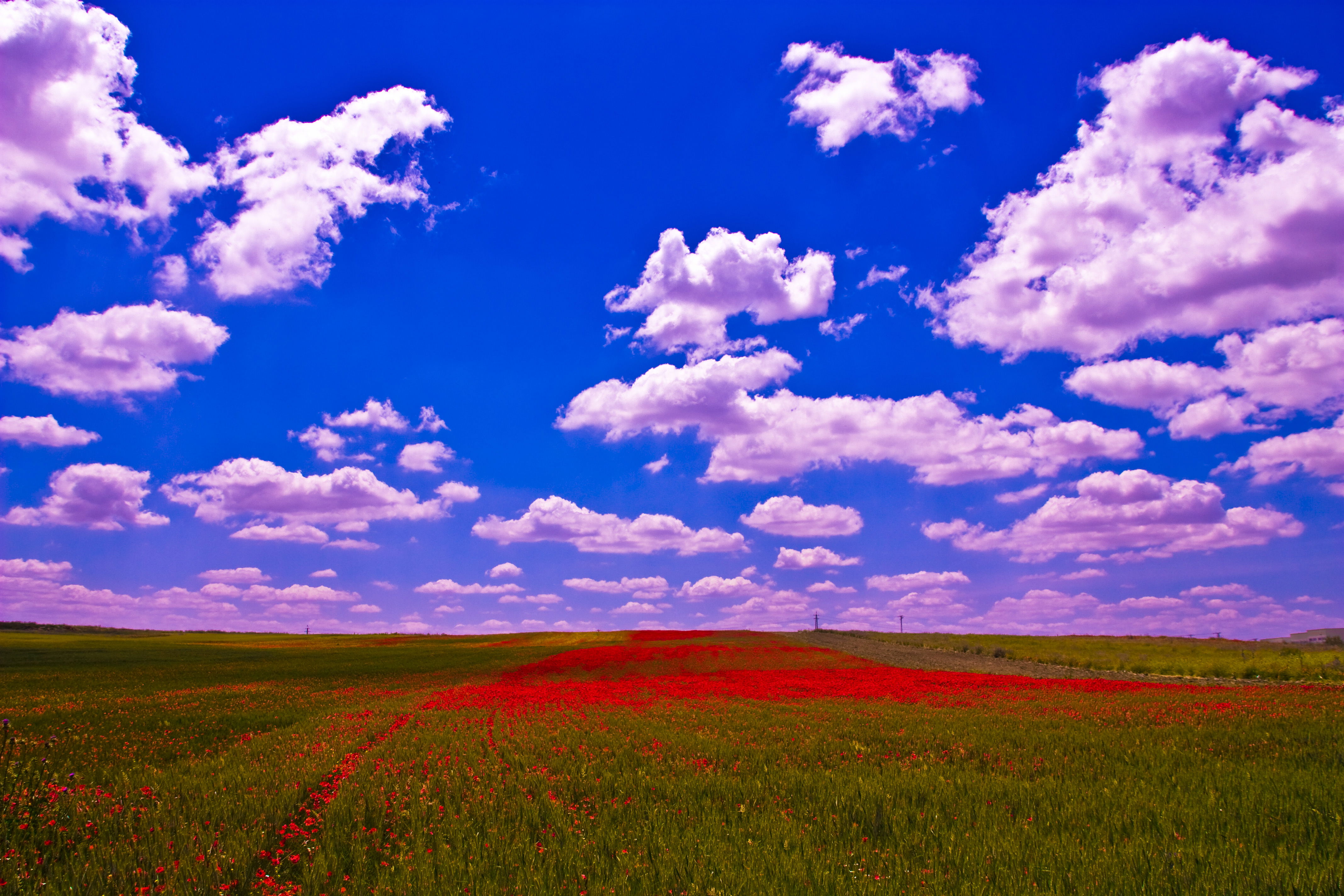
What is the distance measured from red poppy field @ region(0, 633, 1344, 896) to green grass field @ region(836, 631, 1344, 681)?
2146 centimetres

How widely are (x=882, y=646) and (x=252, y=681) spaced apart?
59.6 m

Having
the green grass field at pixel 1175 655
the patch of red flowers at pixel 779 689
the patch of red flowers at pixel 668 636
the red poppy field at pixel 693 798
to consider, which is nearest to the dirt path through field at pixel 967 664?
the green grass field at pixel 1175 655

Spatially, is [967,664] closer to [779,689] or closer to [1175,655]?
[1175,655]

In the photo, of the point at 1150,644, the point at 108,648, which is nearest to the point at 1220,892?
the point at 1150,644

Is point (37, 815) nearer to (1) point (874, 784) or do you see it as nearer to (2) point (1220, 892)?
(1) point (874, 784)

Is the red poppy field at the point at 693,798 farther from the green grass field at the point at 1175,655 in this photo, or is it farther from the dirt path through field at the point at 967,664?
the green grass field at the point at 1175,655

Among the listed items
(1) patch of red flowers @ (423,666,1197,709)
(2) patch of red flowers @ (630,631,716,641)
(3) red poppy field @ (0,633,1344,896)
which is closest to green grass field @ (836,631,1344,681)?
(1) patch of red flowers @ (423,666,1197,709)

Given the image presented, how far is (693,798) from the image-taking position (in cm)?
853

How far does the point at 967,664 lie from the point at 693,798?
1745 inches

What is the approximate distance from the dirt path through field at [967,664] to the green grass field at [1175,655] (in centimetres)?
162

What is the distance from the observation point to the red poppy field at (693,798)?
5.85 m

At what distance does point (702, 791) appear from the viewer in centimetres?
896

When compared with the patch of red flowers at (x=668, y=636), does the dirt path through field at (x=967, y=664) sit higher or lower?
higher

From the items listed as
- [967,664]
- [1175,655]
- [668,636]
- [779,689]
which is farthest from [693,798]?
[668,636]
